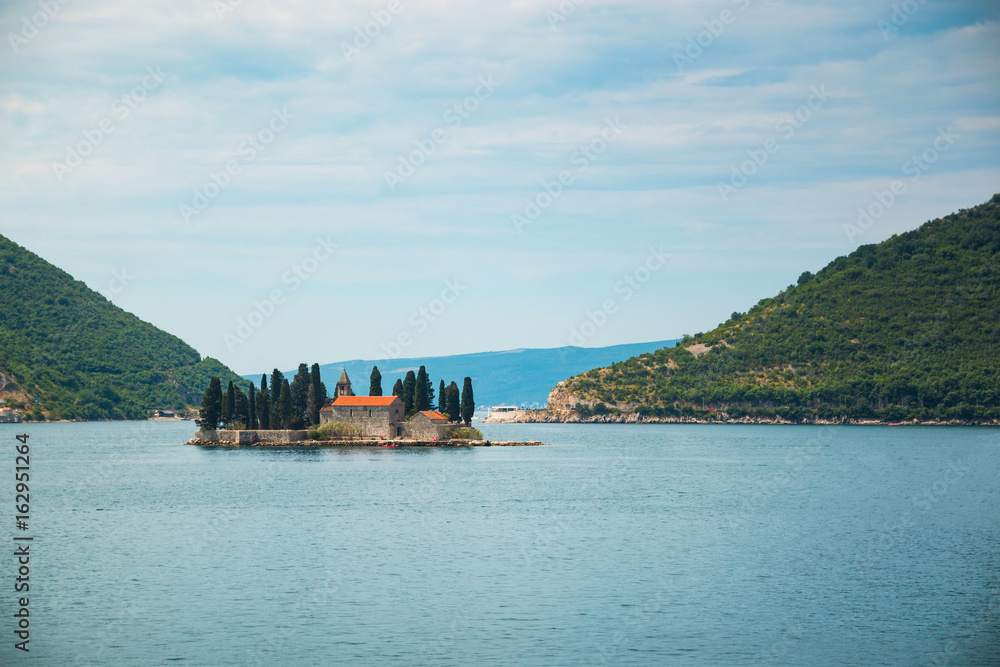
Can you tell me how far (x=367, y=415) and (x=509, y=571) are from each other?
8255 cm

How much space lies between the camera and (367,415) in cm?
12194

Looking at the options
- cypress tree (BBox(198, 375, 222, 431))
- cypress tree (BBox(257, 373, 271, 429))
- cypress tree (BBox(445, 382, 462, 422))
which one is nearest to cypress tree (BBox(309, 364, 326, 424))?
cypress tree (BBox(257, 373, 271, 429))

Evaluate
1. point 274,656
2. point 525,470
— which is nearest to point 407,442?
point 525,470

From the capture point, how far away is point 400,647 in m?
30.1

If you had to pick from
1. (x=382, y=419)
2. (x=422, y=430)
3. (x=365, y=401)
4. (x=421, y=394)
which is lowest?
(x=422, y=430)

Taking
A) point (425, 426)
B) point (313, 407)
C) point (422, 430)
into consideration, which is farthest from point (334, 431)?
point (425, 426)

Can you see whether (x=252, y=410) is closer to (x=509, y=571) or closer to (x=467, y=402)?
(x=467, y=402)

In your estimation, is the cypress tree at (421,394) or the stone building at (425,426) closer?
the cypress tree at (421,394)

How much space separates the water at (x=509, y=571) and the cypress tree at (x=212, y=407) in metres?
36.6

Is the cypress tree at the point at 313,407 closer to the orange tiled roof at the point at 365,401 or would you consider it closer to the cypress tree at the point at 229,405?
the orange tiled roof at the point at 365,401

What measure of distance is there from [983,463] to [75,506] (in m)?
86.9

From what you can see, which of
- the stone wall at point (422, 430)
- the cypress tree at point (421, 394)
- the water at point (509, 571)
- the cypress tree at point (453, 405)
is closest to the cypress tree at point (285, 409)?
the stone wall at point (422, 430)

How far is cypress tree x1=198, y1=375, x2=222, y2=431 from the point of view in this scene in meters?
123

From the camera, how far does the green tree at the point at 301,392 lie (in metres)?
124
